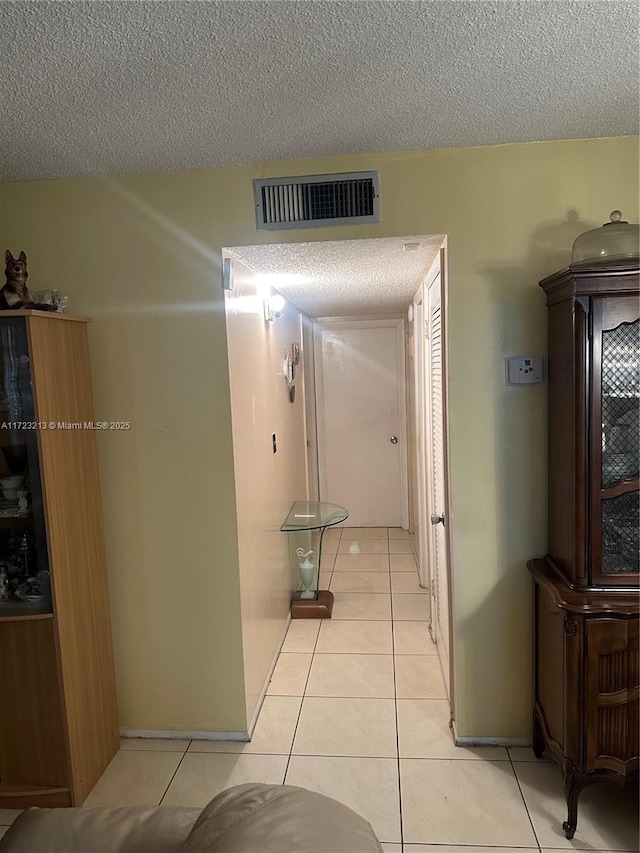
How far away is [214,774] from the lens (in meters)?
2.37

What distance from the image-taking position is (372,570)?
4.58 metres

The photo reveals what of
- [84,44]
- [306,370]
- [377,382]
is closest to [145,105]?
[84,44]

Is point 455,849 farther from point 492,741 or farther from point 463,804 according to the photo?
point 492,741

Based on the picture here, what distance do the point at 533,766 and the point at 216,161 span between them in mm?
2700

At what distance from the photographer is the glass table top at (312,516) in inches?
136

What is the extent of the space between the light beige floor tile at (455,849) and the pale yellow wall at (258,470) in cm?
91

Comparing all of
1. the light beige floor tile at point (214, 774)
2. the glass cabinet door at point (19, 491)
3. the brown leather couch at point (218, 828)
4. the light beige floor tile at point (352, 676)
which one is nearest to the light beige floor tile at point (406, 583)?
the light beige floor tile at point (352, 676)

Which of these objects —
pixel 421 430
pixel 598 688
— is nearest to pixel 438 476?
pixel 421 430

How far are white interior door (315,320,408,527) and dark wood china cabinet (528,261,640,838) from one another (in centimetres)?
352

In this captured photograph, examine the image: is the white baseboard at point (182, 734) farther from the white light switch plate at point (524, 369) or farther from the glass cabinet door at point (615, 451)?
the white light switch plate at point (524, 369)

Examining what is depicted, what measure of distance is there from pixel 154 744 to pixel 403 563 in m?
2.56

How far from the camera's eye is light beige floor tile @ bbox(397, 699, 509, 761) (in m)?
2.43

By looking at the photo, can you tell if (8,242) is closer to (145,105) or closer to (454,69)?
(145,105)

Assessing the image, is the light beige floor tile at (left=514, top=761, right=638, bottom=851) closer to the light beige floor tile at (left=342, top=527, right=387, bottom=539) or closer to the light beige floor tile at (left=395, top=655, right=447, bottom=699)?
the light beige floor tile at (left=395, top=655, right=447, bottom=699)
